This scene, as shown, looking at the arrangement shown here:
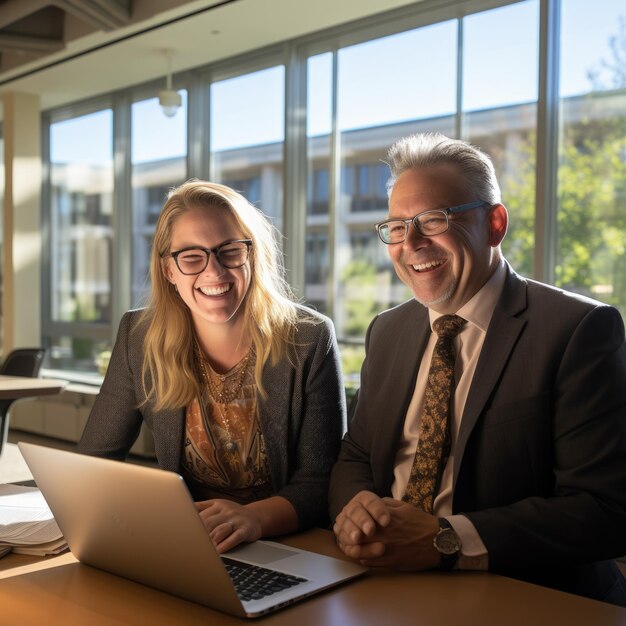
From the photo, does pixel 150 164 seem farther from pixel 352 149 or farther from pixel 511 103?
pixel 511 103

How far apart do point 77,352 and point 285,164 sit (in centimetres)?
388

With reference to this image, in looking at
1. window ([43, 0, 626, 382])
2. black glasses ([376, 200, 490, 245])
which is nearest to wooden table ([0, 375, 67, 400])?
window ([43, 0, 626, 382])

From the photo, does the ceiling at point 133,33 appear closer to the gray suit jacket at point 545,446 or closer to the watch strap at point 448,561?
the gray suit jacket at point 545,446

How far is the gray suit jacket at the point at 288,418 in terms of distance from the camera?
2.13m

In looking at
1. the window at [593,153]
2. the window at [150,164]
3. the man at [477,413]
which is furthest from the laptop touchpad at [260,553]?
the window at [150,164]

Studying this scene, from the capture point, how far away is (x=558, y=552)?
1.64 metres

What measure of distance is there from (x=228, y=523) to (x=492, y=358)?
0.71 meters

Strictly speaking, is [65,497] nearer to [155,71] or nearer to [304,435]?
[304,435]

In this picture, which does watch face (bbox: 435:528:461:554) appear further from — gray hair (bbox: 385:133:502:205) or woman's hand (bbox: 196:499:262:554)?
gray hair (bbox: 385:133:502:205)

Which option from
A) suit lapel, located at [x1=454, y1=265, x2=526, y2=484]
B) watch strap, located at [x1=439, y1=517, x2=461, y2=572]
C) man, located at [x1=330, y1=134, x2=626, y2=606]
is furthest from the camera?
suit lapel, located at [x1=454, y1=265, x2=526, y2=484]

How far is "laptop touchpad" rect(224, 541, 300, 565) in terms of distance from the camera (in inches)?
61.4

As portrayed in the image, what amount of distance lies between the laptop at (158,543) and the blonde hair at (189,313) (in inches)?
27.2

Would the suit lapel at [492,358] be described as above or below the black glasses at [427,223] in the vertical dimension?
below

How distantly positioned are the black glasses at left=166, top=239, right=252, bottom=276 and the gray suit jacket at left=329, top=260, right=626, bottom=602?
628 millimetres
